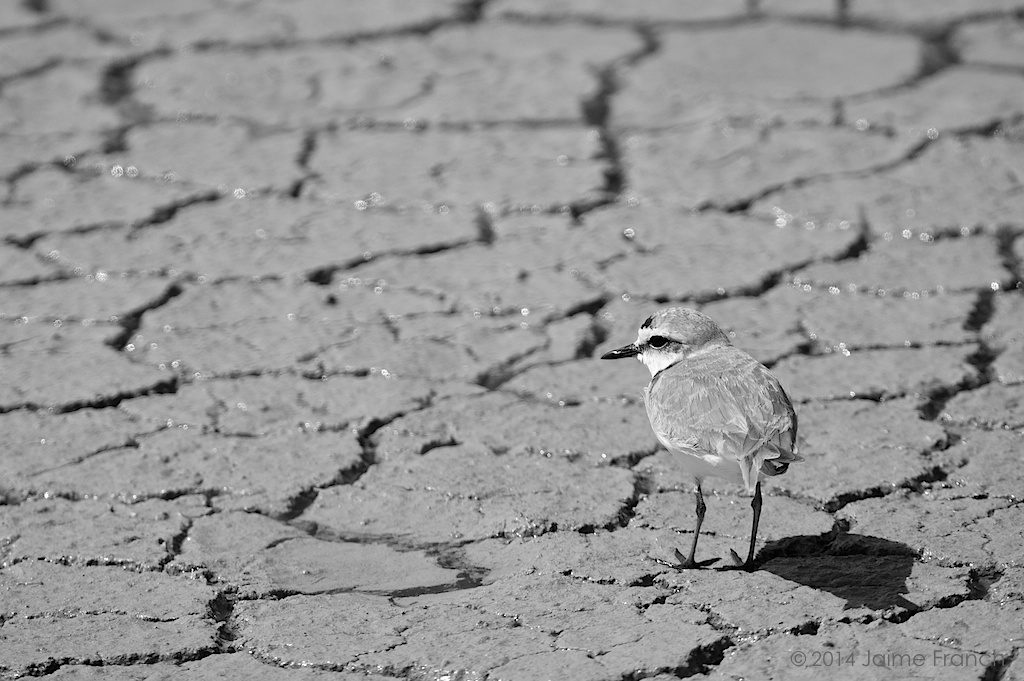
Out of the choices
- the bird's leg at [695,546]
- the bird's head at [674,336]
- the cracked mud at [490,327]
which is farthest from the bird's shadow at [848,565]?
the bird's head at [674,336]

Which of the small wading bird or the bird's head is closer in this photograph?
the small wading bird

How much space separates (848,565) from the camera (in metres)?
3.03

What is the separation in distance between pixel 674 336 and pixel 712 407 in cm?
40

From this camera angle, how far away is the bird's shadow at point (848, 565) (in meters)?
2.89

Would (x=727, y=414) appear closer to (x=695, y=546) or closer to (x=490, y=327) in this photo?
(x=695, y=546)

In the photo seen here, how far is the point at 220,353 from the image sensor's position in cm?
417

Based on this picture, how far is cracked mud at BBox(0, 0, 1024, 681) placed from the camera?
290 centimetres

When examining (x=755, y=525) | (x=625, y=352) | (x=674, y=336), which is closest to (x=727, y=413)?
(x=755, y=525)

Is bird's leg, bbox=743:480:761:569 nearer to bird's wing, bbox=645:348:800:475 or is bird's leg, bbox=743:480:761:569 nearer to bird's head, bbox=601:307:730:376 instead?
bird's wing, bbox=645:348:800:475

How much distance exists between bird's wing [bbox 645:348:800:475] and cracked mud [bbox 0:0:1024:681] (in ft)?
0.99

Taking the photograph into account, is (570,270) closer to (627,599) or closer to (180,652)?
(627,599)
